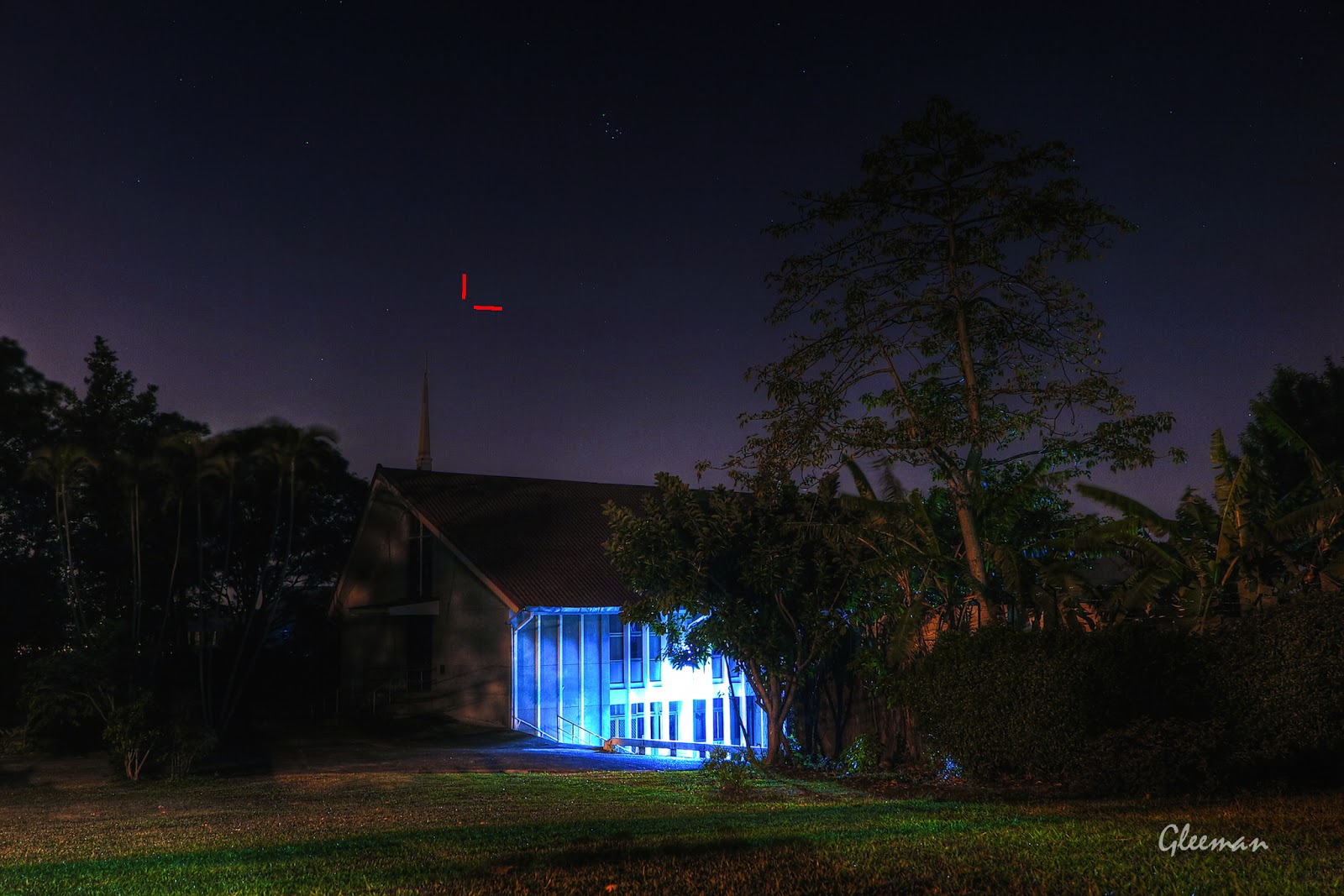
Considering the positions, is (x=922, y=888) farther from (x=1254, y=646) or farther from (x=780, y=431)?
(x=780, y=431)

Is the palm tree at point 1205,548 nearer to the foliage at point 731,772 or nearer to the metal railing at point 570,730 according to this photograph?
the foliage at point 731,772

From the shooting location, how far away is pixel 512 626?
26.9m

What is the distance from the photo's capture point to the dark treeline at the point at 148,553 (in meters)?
26.1

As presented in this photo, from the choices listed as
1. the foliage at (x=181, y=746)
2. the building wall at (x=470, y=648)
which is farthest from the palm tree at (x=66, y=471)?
the foliage at (x=181, y=746)

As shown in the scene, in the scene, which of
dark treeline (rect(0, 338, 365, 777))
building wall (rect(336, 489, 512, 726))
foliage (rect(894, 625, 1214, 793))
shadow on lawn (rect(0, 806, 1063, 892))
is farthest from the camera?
building wall (rect(336, 489, 512, 726))

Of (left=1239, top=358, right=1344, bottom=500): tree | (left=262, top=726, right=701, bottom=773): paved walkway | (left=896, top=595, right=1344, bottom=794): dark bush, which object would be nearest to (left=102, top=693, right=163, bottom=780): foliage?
(left=262, top=726, right=701, bottom=773): paved walkway

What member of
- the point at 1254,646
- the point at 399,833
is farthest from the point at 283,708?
the point at 1254,646

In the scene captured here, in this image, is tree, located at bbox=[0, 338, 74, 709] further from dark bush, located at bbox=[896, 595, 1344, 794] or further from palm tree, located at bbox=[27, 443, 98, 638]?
dark bush, located at bbox=[896, 595, 1344, 794]

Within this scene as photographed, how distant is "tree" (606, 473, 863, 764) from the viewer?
1800 centimetres

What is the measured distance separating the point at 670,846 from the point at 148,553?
29.4 metres

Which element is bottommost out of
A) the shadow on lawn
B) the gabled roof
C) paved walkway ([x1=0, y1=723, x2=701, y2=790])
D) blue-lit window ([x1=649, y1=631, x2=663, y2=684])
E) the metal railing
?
paved walkway ([x1=0, y1=723, x2=701, y2=790])

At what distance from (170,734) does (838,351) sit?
1218 centimetres

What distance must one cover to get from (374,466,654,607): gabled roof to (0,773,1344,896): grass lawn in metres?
13.5
